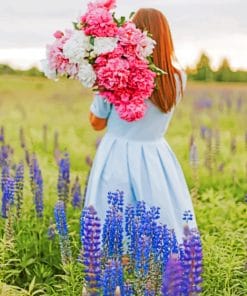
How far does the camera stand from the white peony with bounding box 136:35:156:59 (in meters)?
4.97

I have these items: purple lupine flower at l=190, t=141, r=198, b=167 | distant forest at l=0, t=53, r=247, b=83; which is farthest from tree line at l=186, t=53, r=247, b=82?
purple lupine flower at l=190, t=141, r=198, b=167

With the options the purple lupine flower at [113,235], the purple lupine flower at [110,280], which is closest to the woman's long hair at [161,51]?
the purple lupine flower at [113,235]

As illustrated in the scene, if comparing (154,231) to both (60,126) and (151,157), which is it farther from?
(60,126)

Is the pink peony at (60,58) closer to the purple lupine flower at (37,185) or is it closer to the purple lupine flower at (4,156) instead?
the purple lupine flower at (37,185)

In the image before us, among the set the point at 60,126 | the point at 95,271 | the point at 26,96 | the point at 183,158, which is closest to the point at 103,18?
the point at 95,271

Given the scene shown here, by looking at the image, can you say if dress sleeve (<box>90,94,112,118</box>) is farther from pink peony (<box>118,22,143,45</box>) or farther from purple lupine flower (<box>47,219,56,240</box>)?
purple lupine flower (<box>47,219,56,240</box>)

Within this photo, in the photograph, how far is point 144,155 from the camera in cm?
556

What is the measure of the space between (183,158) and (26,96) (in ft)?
21.4

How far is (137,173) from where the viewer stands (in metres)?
5.49

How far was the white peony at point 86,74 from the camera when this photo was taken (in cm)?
494

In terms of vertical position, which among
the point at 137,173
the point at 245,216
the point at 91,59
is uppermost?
the point at 91,59

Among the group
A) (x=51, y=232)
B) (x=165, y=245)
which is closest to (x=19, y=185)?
(x=51, y=232)

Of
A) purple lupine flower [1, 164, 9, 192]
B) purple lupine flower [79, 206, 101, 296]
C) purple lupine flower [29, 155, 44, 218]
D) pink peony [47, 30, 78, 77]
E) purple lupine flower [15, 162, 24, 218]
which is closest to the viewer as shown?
purple lupine flower [79, 206, 101, 296]

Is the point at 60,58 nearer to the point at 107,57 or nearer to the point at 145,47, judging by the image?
the point at 107,57
